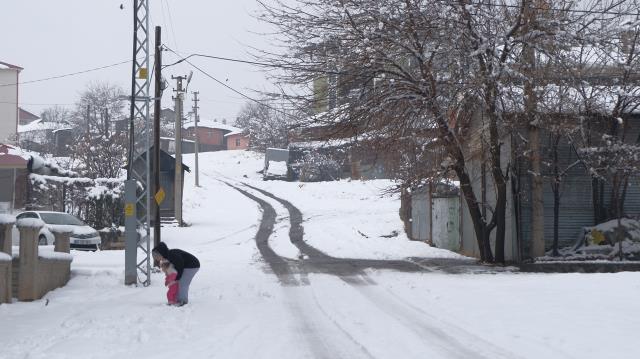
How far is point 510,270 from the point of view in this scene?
62.6 ft

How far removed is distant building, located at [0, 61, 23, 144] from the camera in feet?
204

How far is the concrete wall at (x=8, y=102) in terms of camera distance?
2446 inches

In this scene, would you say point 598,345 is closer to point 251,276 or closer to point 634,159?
point 251,276

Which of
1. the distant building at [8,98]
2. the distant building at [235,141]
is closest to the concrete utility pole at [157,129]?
the distant building at [8,98]

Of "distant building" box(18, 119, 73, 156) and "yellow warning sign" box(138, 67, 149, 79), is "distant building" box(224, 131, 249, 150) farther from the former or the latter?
"yellow warning sign" box(138, 67, 149, 79)

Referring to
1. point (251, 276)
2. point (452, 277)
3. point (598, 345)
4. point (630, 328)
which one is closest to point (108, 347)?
point (598, 345)

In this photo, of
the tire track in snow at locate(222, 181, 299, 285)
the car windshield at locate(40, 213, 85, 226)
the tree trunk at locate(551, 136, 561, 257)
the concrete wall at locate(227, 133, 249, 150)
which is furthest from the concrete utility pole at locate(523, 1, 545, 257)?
A: the concrete wall at locate(227, 133, 249, 150)

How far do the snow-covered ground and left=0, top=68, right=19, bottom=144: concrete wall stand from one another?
1779 inches

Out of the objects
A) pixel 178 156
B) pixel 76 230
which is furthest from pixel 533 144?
pixel 178 156

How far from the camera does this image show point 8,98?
62.6 metres

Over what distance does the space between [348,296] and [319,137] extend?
6.52 m

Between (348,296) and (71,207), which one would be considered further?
(71,207)

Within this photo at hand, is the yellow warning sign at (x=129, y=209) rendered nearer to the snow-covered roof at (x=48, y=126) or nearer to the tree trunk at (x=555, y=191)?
the tree trunk at (x=555, y=191)

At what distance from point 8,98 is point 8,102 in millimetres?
383
